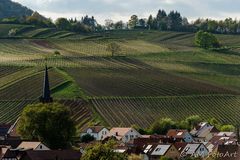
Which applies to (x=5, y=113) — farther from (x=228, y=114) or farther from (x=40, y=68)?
(x=228, y=114)

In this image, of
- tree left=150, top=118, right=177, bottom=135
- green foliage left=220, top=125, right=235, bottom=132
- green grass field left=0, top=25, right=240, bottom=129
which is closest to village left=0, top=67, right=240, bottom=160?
green foliage left=220, top=125, right=235, bottom=132

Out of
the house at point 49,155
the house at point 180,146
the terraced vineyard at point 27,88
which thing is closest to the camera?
the house at point 49,155

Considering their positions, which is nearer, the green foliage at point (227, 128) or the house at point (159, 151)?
the house at point (159, 151)

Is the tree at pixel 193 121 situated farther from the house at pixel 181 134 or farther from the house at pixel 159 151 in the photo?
the house at pixel 159 151

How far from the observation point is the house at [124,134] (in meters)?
100

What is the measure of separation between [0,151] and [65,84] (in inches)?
1628

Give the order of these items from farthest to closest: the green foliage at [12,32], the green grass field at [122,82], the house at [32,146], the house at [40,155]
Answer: the green foliage at [12,32]
the green grass field at [122,82]
the house at [32,146]
the house at [40,155]

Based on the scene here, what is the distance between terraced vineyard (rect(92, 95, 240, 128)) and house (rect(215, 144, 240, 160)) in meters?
29.5

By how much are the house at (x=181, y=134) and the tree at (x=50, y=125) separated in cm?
1920

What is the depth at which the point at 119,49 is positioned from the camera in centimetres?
16538

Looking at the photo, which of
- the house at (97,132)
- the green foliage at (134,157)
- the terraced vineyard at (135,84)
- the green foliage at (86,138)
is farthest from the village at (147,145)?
the terraced vineyard at (135,84)

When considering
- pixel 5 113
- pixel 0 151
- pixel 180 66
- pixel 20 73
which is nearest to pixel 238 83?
pixel 180 66

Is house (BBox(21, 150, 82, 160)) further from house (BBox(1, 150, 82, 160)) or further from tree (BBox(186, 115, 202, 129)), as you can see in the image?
tree (BBox(186, 115, 202, 129))

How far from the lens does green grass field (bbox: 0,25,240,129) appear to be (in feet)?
359
